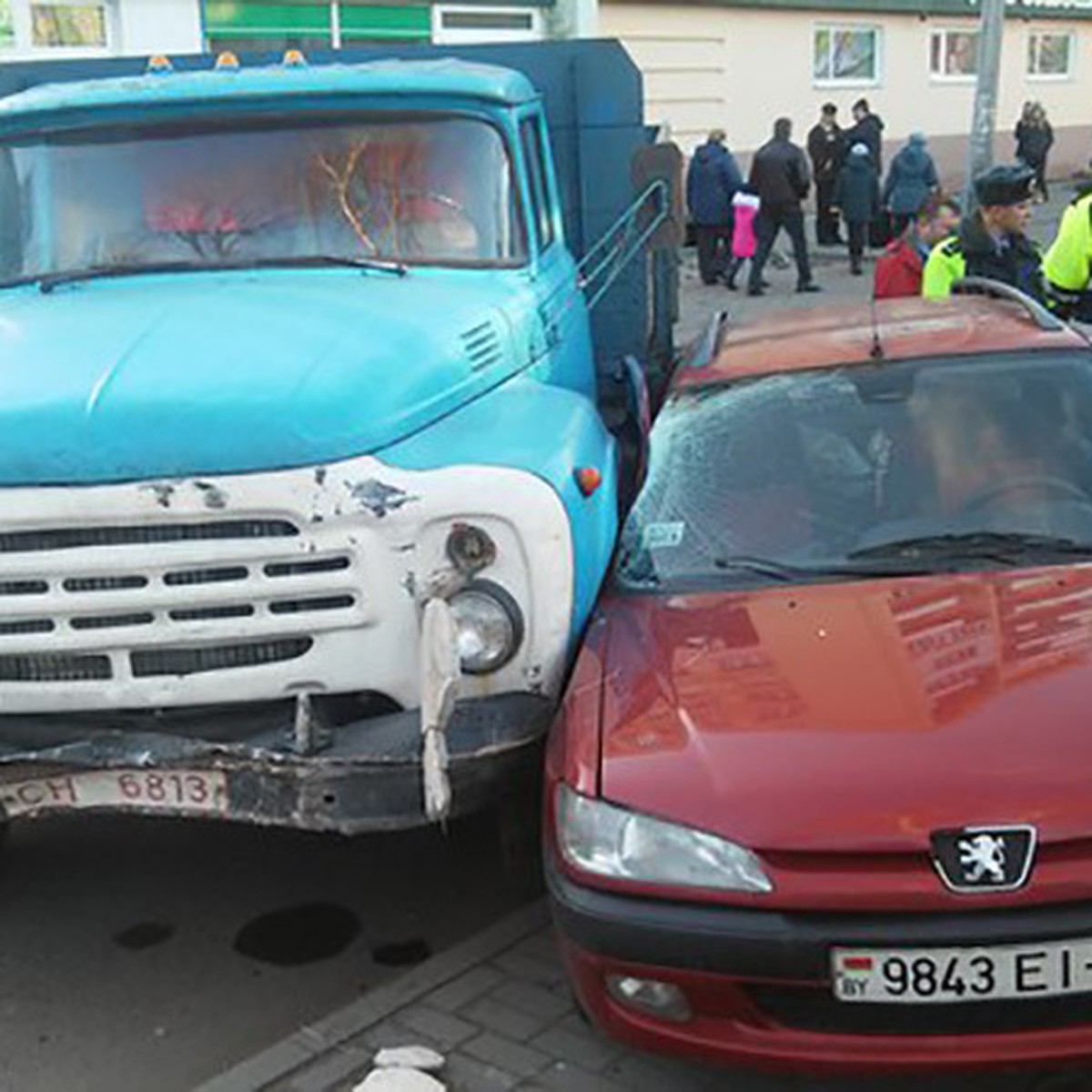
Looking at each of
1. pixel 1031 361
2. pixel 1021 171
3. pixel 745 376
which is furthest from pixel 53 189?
pixel 1021 171

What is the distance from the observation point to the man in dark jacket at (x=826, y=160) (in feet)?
67.4

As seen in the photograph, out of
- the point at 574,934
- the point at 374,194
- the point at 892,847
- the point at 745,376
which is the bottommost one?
the point at 574,934

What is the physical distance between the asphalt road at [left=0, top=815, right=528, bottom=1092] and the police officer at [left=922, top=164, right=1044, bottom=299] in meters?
3.82

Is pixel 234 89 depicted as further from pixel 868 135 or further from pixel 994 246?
pixel 868 135

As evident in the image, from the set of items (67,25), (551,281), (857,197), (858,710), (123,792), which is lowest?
(857,197)

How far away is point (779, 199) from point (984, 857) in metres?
14.8

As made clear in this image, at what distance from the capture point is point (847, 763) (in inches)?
125

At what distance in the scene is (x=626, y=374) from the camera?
7086 mm

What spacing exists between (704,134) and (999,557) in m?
19.3

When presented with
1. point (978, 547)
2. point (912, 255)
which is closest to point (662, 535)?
point (978, 547)

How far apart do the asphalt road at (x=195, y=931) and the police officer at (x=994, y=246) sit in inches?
150

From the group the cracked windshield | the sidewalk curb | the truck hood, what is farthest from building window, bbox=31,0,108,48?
the sidewalk curb

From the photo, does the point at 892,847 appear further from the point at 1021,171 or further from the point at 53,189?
the point at 1021,171

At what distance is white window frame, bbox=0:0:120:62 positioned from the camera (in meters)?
13.8
